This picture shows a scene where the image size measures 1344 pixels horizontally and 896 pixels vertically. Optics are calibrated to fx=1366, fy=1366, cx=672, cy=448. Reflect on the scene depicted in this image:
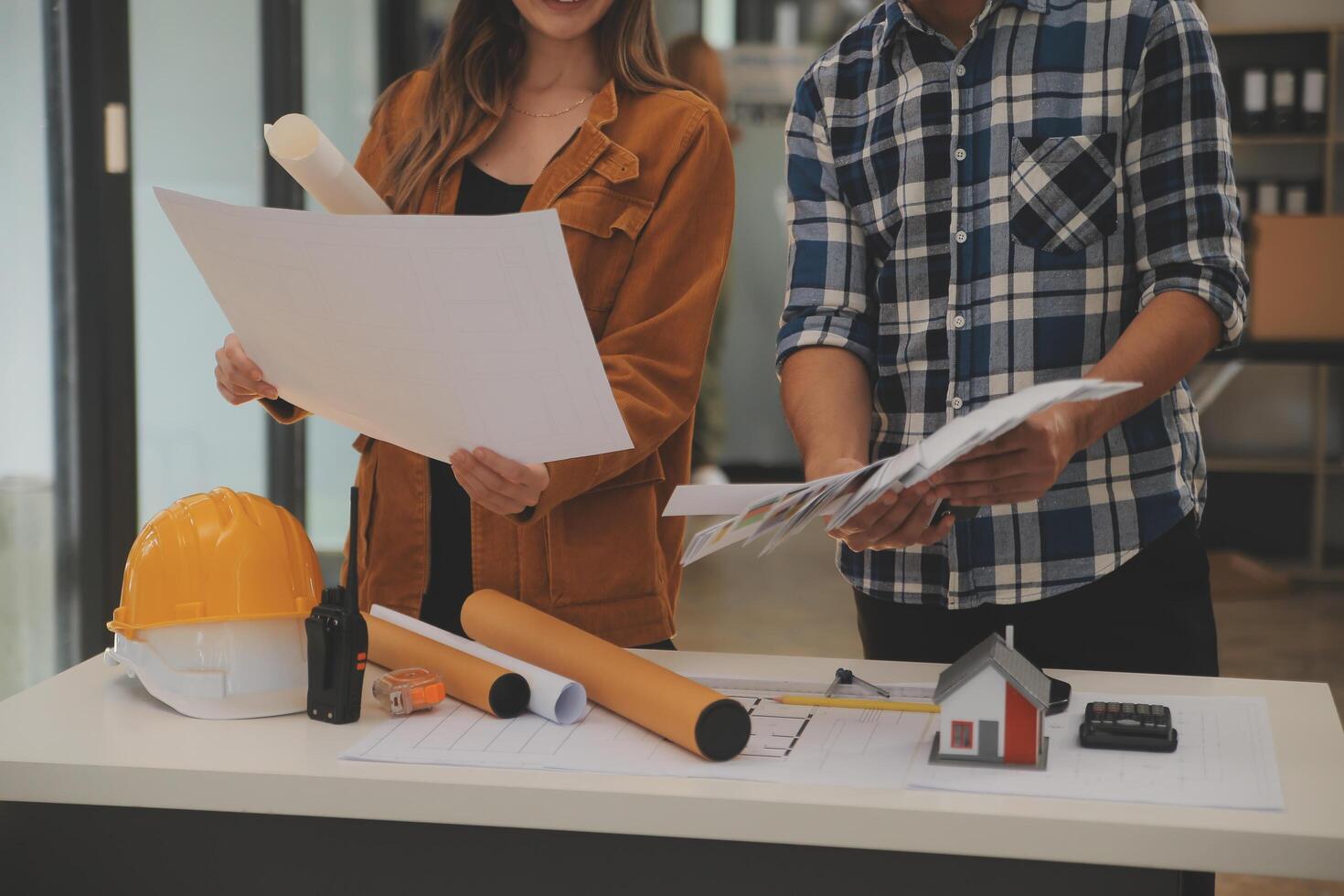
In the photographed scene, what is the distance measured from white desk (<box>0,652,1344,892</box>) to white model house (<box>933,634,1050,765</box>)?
0.07 metres

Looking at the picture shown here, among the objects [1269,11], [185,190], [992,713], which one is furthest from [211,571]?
[1269,11]

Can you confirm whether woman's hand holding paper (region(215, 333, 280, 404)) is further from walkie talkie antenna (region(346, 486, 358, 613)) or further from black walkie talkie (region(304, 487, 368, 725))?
black walkie talkie (region(304, 487, 368, 725))

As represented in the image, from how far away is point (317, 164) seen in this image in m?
1.23

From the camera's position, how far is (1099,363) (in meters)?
1.24

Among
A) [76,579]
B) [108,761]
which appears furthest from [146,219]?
[108,761]

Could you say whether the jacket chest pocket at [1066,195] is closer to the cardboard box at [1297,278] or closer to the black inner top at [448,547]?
the black inner top at [448,547]

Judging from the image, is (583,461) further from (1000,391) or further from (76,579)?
(76,579)

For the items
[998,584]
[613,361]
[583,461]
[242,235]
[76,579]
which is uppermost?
[242,235]

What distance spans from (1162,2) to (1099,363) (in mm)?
389

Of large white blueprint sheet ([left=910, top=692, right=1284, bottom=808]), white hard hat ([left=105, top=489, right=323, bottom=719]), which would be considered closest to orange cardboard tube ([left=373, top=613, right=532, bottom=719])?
white hard hat ([left=105, top=489, right=323, bottom=719])

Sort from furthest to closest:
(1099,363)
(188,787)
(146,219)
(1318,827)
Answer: (146,219) → (1099,363) → (188,787) → (1318,827)

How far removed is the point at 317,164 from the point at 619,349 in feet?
1.20

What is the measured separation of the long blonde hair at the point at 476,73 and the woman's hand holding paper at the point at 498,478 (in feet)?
1.51

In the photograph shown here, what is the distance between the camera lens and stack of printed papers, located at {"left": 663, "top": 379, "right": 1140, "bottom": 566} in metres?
0.91
